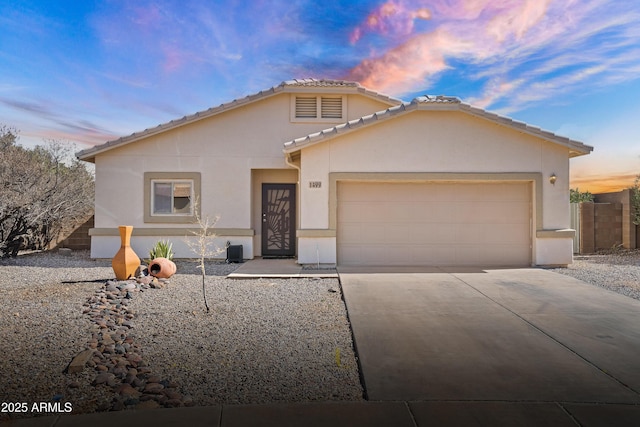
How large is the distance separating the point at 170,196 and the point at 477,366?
10603 millimetres

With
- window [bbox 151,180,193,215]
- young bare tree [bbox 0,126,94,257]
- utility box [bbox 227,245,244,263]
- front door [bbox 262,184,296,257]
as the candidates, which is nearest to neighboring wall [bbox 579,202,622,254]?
front door [bbox 262,184,296,257]

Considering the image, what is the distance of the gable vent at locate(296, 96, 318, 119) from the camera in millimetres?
13391

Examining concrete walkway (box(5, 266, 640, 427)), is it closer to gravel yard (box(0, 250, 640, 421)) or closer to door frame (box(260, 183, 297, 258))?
gravel yard (box(0, 250, 640, 421))

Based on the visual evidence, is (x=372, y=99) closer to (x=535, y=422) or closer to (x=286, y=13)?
(x=286, y=13)

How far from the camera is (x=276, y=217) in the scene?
13.4 m

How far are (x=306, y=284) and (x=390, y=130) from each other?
4767 mm

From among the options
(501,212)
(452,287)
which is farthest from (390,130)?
(452,287)

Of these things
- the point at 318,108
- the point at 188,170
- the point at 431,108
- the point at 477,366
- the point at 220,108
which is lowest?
the point at 477,366

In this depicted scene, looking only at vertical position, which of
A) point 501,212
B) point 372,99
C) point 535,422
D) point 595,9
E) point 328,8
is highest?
point 328,8

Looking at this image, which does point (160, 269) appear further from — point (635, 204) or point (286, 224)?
point (635, 204)

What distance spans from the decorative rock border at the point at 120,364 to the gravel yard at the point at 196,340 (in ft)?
0.09

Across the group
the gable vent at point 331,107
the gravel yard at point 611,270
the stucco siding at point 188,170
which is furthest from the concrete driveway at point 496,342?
the gable vent at point 331,107

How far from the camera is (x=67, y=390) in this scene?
156 inches

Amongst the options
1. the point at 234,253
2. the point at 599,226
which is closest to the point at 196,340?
the point at 234,253
